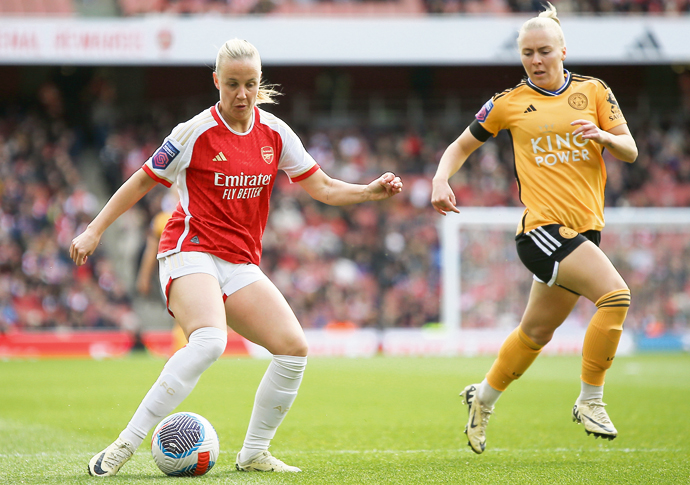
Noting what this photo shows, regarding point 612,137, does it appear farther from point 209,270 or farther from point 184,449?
point 184,449

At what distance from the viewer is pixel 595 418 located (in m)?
4.61

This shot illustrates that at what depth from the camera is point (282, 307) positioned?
4480 mm

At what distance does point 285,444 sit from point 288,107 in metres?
17.7

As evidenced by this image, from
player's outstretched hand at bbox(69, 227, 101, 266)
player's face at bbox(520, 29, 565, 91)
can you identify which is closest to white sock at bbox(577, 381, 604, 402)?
player's face at bbox(520, 29, 565, 91)

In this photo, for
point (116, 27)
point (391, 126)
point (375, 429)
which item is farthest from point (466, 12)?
point (375, 429)

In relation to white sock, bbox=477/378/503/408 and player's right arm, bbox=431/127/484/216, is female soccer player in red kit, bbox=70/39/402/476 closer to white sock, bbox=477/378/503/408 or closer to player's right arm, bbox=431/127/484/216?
player's right arm, bbox=431/127/484/216

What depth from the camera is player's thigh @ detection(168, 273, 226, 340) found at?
167 inches

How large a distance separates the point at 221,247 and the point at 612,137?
2252 millimetres

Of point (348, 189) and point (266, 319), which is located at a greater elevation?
point (348, 189)

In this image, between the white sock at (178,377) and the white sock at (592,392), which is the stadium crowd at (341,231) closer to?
the white sock at (592,392)

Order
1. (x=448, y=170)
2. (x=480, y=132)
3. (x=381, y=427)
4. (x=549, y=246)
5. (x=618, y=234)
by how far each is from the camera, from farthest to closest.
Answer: (x=618, y=234), (x=381, y=427), (x=480, y=132), (x=448, y=170), (x=549, y=246)

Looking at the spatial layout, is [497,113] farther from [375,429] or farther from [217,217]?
[375,429]

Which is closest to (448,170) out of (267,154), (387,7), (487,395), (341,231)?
(267,154)

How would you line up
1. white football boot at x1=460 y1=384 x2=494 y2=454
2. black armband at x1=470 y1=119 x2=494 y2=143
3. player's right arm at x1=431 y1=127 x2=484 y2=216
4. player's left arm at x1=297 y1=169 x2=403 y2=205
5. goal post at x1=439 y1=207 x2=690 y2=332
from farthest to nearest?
goal post at x1=439 y1=207 x2=690 y2=332
black armband at x1=470 y1=119 x2=494 y2=143
white football boot at x1=460 y1=384 x2=494 y2=454
player's right arm at x1=431 y1=127 x2=484 y2=216
player's left arm at x1=297 y1=169 x2=403 y2=205
